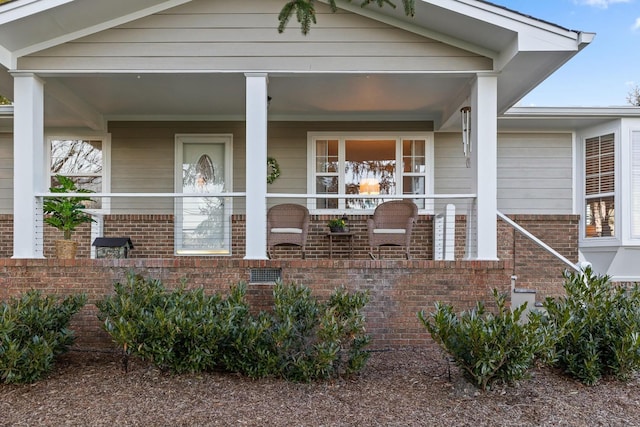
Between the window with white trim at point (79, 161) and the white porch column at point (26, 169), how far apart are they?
258cm

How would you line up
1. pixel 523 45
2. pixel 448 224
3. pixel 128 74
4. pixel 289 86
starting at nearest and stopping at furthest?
1. pixel 523 45
2. pixel 128 74
3. pixel 289 86
4. pixel 448 224

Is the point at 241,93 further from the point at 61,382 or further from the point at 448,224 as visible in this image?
the point at 61,382

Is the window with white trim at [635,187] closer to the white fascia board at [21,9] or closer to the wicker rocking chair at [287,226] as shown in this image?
the wicker rocking chair at [287,226]

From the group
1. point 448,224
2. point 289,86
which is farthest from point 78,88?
point 448,224

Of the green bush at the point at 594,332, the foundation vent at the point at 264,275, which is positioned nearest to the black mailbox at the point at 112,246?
the foundation vent at the point at 264,275

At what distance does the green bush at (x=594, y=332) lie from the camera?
4461 millimetres

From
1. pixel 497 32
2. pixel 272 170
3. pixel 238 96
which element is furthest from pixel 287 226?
pixel 497 32

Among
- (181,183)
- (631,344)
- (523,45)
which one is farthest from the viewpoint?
(181,183)

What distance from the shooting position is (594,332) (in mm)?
4680

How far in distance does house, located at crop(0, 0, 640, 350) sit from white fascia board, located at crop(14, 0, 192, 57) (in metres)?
0.02

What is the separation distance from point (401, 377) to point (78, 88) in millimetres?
5488

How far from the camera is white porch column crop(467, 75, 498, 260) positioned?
226 inches

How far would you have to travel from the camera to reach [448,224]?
7.49 metres

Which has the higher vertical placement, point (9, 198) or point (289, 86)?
point (289, 86)
